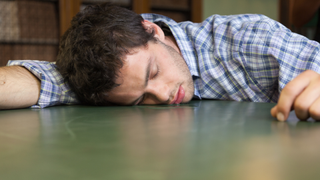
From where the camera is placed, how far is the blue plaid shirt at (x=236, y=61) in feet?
3.02

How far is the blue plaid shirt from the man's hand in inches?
16.5

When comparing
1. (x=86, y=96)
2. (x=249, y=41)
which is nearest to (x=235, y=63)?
(x=249, y=41)

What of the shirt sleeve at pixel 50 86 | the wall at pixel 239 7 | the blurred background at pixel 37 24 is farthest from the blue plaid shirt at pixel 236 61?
the wall at pixel 239 7

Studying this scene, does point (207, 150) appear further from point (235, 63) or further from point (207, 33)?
point (207, 33)

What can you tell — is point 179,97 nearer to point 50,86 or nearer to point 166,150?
point 50,86

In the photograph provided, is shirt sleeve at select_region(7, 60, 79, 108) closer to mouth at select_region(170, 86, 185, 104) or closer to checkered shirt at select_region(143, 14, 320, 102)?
mouth at select_region(170, 86, 185, 104)

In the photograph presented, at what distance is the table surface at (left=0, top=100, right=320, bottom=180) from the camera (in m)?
0.26

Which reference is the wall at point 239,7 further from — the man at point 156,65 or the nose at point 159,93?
the nose at point 159,93

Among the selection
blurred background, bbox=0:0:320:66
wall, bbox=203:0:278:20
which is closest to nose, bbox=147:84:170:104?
blurred background, bbox=0:0:320:66

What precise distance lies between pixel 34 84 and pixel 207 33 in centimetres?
72

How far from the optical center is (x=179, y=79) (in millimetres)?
1034

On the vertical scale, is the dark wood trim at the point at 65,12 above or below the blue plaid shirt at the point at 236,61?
above

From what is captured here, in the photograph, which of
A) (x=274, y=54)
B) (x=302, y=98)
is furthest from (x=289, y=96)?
(x=274, y=54)

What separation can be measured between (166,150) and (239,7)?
3.64m
